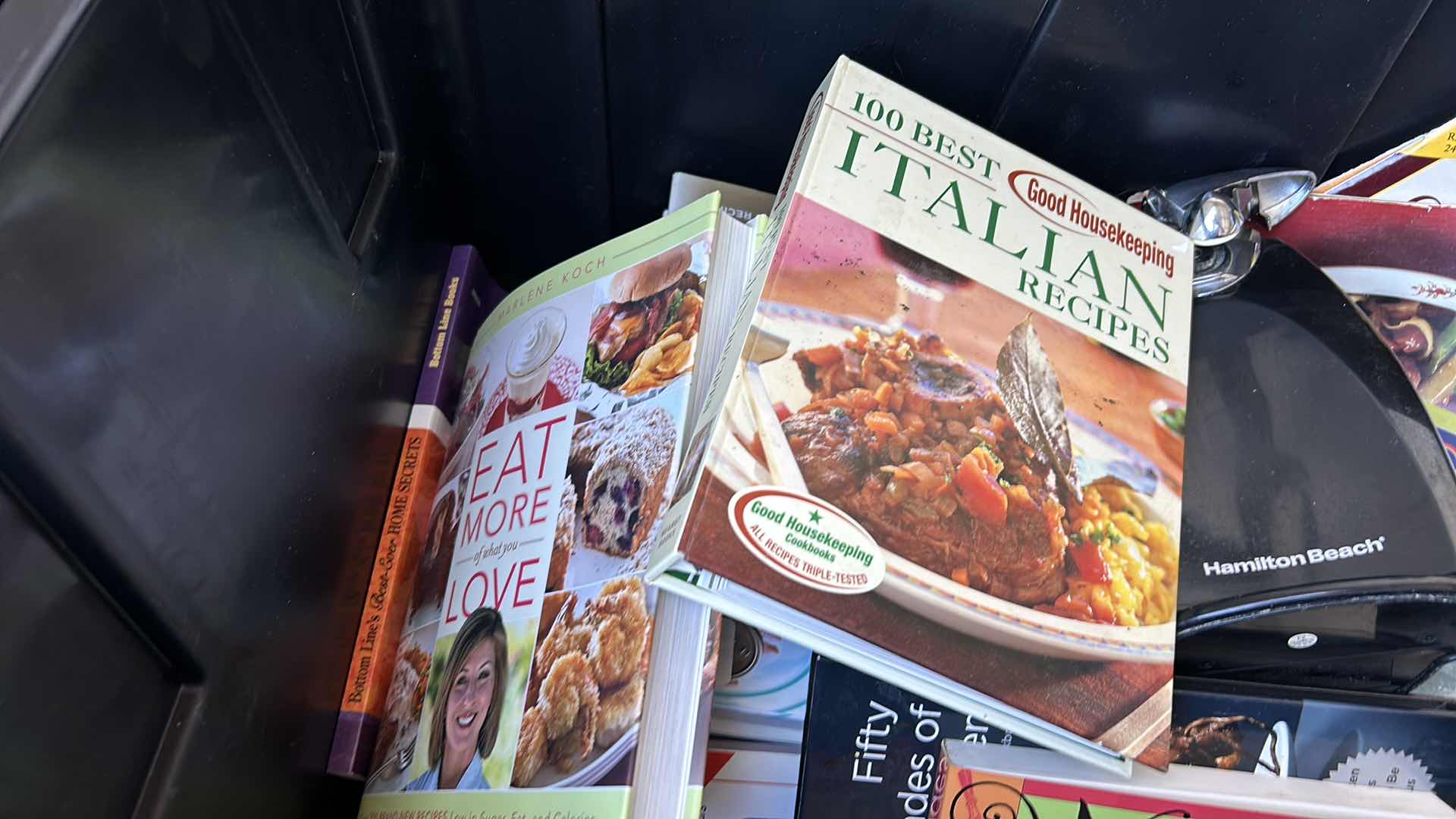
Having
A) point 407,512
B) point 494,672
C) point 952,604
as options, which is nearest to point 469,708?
point 494,672

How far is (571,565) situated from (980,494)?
21cm

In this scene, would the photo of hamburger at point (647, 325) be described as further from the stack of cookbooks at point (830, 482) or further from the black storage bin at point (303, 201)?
the black storage bin at point (303, 201)

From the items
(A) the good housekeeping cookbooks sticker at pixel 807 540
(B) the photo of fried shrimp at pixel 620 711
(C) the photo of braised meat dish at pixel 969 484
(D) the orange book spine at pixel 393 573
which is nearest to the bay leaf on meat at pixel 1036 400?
(C) the photo of braised meat dish at pixel 969 484

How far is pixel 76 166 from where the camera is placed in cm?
39

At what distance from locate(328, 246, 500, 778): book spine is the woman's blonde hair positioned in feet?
0.20

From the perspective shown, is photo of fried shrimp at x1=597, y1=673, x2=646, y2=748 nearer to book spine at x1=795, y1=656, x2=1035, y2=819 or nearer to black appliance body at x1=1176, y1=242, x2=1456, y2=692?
book spine at x1=795, y1=656, x2=1035, y2=819

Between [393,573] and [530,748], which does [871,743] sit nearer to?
[530,748]

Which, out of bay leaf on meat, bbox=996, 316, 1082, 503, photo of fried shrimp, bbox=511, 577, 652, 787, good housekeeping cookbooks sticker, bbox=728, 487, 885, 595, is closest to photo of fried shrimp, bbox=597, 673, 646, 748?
photo of fried shrimp, bbox=511, 577, 652, 787

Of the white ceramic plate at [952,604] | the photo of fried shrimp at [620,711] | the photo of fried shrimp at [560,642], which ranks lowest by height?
the photo of fried shrimp at [620,711]

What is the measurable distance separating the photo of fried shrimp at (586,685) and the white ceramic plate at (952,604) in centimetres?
10

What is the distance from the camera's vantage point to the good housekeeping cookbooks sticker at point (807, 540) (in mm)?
448

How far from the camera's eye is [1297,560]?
55 centimetres

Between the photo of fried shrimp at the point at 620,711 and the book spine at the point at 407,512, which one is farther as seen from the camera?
the book spine at the point at 407,512

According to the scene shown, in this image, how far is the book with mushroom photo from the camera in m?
0.51
